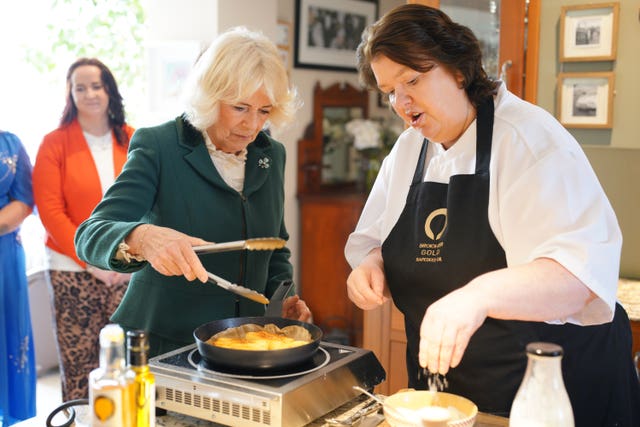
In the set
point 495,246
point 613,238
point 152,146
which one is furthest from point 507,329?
point 152,146

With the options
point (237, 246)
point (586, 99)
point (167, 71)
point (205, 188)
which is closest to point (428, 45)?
point (237, 246)

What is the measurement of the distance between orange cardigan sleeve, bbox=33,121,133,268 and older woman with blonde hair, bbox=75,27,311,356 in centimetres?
163

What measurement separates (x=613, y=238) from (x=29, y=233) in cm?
388

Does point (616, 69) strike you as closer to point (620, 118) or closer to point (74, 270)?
point (620, 118)

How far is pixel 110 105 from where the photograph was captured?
3689mm

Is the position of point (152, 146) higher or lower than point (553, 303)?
higher

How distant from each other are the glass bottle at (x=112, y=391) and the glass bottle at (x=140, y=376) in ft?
0.05

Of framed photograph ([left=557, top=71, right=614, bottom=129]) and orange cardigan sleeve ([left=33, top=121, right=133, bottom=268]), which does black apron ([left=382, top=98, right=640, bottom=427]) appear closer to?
framed photograph ([left=557, top=71, right=614, bottom=129])

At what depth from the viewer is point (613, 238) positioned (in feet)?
4.75

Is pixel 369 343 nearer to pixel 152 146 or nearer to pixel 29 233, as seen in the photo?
pixel 152 146

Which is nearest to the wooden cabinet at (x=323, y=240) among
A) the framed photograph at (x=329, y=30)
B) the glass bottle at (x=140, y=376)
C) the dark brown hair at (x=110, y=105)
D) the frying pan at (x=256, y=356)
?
the framed photograph at (x=329, y=30)

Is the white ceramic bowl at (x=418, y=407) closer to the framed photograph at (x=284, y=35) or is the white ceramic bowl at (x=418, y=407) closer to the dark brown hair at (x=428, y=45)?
the dark brown hair at (x=428, y=45)

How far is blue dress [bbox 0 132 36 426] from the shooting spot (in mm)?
3391

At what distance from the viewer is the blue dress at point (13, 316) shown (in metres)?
3.39
